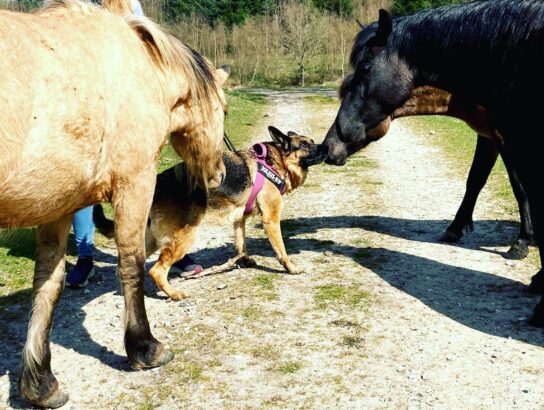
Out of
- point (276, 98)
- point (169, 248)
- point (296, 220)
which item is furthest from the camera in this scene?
point (276, 98)

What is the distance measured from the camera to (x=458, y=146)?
39.9ft

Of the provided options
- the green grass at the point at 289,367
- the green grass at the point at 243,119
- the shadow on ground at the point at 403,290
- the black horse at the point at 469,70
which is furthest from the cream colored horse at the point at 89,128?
the green grass at the point at 243,119

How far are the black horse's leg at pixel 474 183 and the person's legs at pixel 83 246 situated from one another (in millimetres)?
3744

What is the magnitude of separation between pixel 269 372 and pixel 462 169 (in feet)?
23.9

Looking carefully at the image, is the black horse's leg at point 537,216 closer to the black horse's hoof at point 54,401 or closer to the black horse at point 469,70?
the black horse at point 469,70

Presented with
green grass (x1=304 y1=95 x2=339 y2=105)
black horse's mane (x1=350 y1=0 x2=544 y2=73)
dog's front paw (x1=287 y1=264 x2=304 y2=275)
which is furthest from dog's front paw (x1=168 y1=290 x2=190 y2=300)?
green grass (x1=304 y1=95 x2=339 y2=105)

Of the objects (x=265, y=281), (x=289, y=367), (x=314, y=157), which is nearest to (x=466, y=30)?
(x=314, y=157)

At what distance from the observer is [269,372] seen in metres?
3.70

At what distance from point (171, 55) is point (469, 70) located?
2.41 m

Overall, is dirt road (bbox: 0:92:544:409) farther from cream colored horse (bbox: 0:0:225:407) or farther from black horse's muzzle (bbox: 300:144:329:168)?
black horse's muzzle (bbox: 300:144:329:168)

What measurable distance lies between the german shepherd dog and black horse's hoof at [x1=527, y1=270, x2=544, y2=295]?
2068mm

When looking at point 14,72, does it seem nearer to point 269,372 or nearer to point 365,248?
point 269,372

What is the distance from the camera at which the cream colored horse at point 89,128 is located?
2668 millimetres

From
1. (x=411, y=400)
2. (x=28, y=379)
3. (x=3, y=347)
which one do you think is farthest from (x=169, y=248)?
(x=411, y=400)
